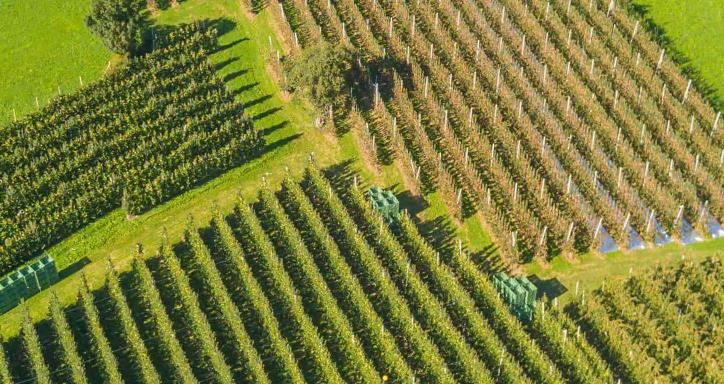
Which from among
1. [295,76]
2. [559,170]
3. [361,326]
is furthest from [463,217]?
[295,76]

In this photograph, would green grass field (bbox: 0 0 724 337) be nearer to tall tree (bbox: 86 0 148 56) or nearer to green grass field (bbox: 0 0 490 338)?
green grass field (bbox: 0 0 490 338)

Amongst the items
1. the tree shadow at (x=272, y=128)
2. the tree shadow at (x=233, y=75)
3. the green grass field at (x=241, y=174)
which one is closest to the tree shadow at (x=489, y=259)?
the green grass field at (x=241, y=174)

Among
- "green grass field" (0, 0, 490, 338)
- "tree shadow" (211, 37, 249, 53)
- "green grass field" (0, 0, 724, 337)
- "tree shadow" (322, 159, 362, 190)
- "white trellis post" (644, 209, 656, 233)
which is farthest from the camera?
"tree shadow" (211, 37, 249, 53)

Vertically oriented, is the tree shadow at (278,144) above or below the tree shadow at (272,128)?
below

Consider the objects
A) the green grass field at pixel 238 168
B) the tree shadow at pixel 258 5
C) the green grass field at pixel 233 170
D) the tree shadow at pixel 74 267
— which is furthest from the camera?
Result: the tree shadow at pixel 258 5

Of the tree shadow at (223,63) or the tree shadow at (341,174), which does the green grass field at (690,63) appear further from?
the tree shadow at (223,63)

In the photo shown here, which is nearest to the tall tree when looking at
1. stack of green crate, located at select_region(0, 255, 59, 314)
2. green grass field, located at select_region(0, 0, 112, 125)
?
green grass field, located at select_region(0, 0, 112, 125)

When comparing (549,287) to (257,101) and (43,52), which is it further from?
(43,52)
